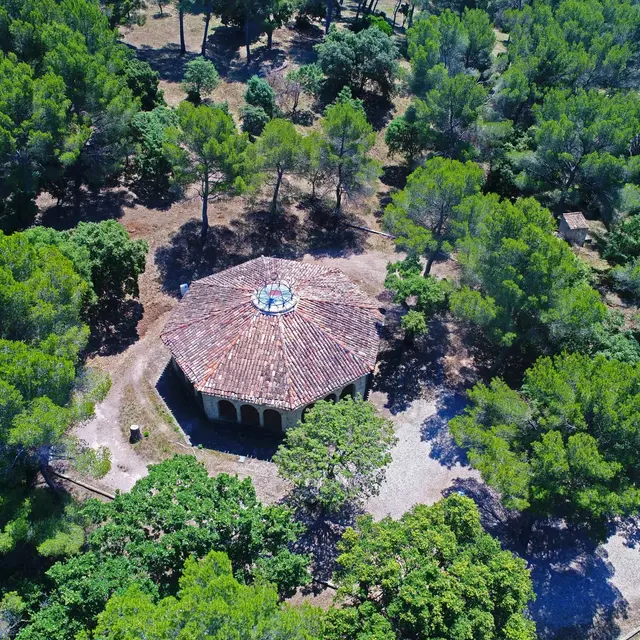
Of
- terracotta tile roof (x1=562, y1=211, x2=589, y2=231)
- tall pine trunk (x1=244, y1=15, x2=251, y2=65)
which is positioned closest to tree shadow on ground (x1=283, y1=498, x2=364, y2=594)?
terracotta tile roof (x1=562, y1=211, x2=589, y2=231)

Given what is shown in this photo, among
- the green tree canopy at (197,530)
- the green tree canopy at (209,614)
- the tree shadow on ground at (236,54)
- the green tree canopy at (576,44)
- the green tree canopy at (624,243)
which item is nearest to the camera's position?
the green tree canopy at (209,614)

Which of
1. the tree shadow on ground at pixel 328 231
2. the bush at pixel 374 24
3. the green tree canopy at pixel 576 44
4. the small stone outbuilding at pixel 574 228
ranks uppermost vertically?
the green tree canopy at pixel 576 44

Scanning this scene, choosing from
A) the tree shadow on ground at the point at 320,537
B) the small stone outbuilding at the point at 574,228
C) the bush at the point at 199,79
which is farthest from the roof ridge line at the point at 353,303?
the bush at the point at 199,79

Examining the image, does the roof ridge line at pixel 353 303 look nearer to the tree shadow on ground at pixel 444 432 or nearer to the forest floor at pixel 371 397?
the forest floor at pixel 371 397

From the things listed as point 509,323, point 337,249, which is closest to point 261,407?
point 509,323

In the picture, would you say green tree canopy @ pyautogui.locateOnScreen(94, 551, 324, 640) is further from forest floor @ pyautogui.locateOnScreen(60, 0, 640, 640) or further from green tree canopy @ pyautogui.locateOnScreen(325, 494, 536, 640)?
forest floor @ pyautogui.locateOnScreen(60, 0, 640, 640)
